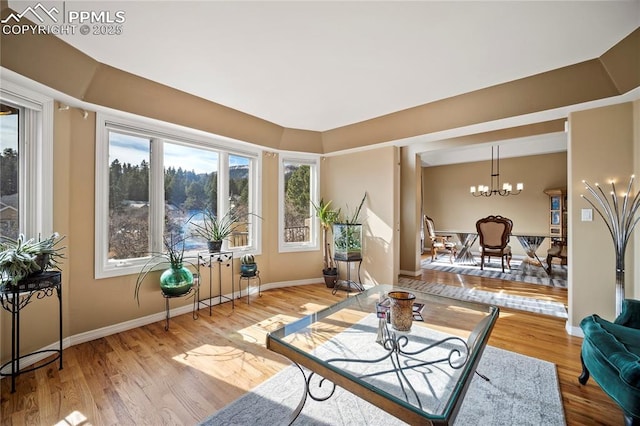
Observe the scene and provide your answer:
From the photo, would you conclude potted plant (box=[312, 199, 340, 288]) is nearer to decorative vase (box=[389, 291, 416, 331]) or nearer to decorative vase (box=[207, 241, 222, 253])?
decorative vase (box=[207, 241, 222, 253])

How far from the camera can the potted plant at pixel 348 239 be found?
4.19 m

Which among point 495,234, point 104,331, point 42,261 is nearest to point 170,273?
point 104,331

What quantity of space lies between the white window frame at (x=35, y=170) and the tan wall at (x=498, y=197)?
28.9 feet

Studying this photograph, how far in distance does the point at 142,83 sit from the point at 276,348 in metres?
2.81

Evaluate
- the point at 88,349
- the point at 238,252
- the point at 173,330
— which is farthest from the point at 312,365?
the point at 238,252

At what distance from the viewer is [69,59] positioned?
7.04 feet

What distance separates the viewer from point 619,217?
251 centimetres

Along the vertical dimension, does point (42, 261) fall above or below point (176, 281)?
above

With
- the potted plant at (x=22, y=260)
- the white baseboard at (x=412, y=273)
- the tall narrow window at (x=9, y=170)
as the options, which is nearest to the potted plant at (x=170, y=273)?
the potted plant at (x=22, y=260)

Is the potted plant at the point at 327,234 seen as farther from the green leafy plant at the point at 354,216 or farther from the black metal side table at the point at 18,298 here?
the black metal side table at the point at 18,298

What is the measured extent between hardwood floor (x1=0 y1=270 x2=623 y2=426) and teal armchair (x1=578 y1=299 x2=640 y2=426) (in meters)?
0.34

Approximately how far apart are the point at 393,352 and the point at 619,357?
1.22m

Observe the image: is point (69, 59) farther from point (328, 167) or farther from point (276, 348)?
point (328, 167)

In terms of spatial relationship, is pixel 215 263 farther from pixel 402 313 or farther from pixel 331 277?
pixel 402 313
